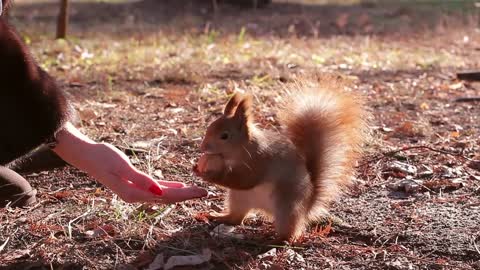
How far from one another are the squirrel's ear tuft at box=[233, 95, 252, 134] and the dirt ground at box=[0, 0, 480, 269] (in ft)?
1.25

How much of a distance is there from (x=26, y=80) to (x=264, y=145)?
2.62 feet

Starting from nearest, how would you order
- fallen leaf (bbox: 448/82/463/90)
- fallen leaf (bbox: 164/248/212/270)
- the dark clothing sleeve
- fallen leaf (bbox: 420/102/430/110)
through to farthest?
fallen leaf (bbox: 164/248/212/270) < the dark clothing sleeve < fallen leaf (bbox: 420/102/430/110) < fallen leaf (bbox: 448/82/463/90)

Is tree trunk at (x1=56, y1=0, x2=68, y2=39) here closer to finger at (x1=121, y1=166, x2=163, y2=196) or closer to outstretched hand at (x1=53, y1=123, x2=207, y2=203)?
outstretched hand at (x1=53, y1=123, x2=207, y2=203)

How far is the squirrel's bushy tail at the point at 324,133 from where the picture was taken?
2.94 m

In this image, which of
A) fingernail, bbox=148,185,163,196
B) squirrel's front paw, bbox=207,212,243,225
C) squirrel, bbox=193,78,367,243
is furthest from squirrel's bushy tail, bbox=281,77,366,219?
fingernail, bbox=148,185,163,196

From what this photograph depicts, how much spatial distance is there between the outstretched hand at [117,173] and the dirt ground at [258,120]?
155mm

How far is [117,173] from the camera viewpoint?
277 cm

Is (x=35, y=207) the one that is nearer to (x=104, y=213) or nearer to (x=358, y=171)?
(x=104, y=213)

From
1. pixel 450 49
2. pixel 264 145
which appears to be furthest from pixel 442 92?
pixel 264 145

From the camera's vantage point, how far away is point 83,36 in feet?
25.7

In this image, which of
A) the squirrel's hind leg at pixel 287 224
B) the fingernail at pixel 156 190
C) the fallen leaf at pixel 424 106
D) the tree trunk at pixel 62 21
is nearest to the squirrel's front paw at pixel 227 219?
the squirrel's hind leg at pixel 287 224

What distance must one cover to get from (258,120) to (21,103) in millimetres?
1854

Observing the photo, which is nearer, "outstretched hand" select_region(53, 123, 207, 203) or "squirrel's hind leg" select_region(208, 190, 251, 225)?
"outstretched hand" select_region(53, 123, 207, 203)

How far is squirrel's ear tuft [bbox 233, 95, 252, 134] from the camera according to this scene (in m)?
2.83
